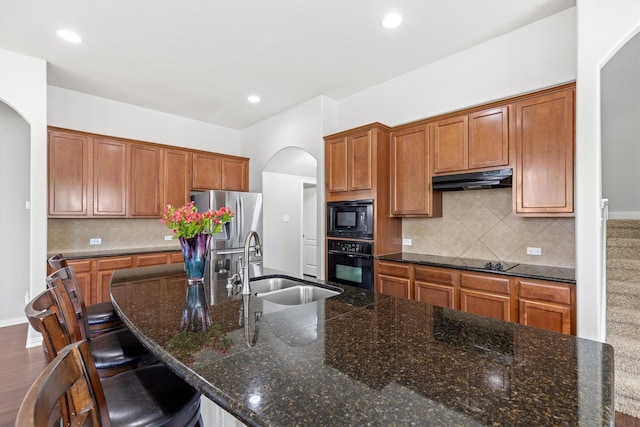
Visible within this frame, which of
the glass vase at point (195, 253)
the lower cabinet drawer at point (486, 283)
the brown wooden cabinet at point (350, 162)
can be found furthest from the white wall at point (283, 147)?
the glass vase at point (195, 253)

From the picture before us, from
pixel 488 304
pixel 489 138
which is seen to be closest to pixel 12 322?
pixel 488 304

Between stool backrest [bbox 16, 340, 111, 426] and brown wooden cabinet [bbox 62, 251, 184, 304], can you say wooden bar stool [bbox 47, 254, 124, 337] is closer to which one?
stool backrest [bbox 16, 340, 111, 426]

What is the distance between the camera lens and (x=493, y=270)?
8.31 feet

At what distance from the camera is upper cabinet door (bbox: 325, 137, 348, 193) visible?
12.2ft

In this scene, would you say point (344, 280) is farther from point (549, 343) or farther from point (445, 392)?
point (445, 392)

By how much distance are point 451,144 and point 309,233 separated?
4246 millimetres

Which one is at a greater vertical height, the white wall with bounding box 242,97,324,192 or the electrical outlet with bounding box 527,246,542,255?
the white wall with bounding box 242,97,324,192

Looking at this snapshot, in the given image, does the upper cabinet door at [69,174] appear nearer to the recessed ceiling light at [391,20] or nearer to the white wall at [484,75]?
the white wall at [484,75]

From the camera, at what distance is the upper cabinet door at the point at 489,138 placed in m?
2.69

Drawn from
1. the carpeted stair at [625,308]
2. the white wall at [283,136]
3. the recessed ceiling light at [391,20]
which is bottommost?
the carpeted stair at [625,308]

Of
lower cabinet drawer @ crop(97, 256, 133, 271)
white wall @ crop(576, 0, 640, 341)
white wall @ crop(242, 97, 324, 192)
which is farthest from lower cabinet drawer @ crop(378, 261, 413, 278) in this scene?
lower cabinet drawer @ crop(97, 256, 133, 271)

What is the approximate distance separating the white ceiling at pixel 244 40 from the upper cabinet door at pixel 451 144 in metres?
0.76

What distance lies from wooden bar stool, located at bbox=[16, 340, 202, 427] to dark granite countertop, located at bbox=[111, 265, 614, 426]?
21 centimetres

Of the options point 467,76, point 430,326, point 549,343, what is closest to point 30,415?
point 430,326
